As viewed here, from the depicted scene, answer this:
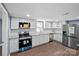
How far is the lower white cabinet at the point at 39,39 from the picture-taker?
4.35 metres

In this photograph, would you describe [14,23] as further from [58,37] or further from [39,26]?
[58,37]

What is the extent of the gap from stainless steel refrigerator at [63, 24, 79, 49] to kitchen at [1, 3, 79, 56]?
44cm

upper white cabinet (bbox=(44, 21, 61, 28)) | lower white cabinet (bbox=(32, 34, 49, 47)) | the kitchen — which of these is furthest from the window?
lower white cabinet (bbox=(32, 34, 49, 47))

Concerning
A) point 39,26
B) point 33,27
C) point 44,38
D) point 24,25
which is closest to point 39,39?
point 44,38

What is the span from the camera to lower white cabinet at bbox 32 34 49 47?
4.35 meters

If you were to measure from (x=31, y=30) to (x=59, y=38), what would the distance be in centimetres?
173

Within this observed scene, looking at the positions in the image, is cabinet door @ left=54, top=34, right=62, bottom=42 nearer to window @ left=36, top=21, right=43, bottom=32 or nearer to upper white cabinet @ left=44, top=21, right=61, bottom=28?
upper white cabinet @ left=44, top=21, right=61, bottom=28

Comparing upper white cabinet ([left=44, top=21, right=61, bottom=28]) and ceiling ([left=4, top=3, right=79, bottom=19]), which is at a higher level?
ceiling ([left=4, top=3, right=79, bottom=19])

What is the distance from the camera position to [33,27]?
4871 mm

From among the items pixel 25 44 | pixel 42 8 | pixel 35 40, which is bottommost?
pixel 25 44

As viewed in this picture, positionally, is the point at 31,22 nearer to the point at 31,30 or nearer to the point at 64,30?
the point at 31,30

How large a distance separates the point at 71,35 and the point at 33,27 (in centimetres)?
201

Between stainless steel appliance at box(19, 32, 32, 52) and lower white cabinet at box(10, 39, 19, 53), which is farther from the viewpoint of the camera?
stainless steel appliance at box(19, 32, 32, 52)

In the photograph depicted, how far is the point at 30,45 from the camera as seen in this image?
163 inches
